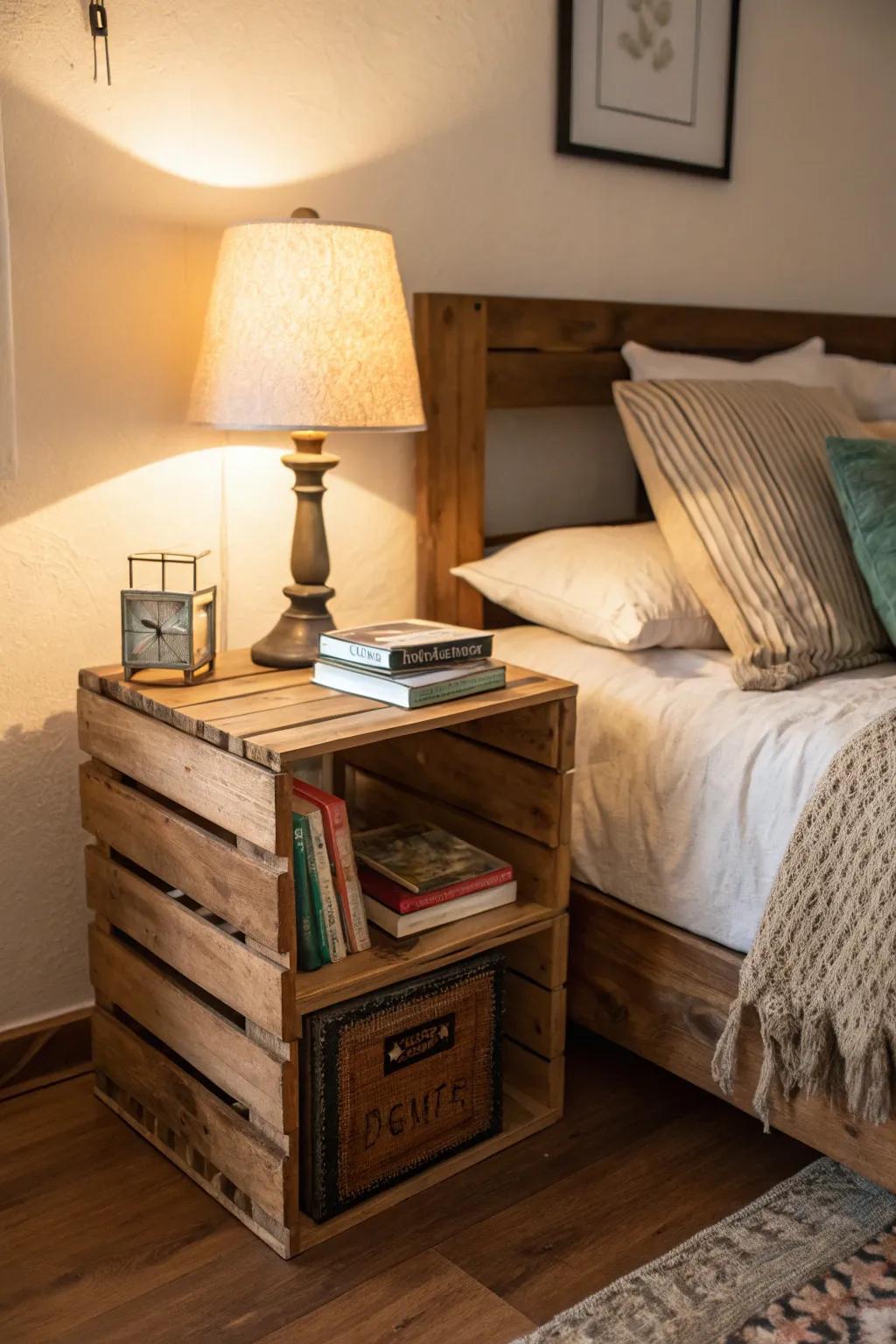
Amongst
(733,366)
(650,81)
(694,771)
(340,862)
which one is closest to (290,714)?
(340,862)

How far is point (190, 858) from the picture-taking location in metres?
1.56

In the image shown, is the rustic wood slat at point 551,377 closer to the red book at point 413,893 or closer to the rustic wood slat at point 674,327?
the rustic wood slat at point 674,327

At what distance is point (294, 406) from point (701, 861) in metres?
0.78

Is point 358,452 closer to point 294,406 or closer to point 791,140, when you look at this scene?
point 294,406

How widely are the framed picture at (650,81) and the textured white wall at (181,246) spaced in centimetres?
5

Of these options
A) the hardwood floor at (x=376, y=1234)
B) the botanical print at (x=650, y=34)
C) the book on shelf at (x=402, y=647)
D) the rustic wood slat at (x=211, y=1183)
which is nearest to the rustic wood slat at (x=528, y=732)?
the book on shelf at (x=402, y=647)

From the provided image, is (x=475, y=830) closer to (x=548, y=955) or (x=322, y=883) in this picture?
(x=548, y=955)

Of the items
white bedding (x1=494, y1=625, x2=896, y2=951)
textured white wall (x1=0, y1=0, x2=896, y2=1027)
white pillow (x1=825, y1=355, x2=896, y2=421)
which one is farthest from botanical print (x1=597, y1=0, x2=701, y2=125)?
white bedding (x1=494, y1=625, x2=896, y2=951)

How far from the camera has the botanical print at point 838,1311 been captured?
4.50 feet

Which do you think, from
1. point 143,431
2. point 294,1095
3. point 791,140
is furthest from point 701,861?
point 791,140

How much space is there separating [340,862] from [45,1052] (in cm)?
65

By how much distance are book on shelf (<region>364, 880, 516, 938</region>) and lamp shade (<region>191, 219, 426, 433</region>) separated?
0.62 m

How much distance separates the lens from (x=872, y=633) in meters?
1.95

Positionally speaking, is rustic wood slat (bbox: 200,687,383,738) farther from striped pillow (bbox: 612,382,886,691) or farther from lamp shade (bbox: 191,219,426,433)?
striped pillow (bbox: 612,382,886,691)
